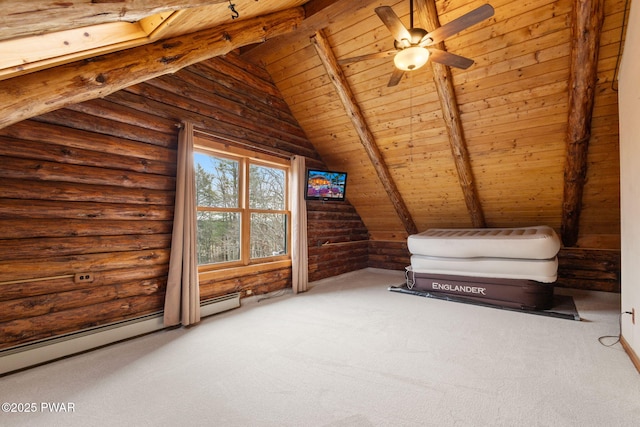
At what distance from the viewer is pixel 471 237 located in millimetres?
4328

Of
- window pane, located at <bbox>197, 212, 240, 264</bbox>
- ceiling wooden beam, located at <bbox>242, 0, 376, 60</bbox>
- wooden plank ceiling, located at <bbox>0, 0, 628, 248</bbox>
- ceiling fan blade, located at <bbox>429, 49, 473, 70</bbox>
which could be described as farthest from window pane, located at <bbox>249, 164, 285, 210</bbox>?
ceiling fan blade, located at <bbox>429, 49, 473, 70</bbox>

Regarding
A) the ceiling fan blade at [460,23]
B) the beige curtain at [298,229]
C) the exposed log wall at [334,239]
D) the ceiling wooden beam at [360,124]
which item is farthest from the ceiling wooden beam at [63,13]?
the exposed log wall at [334,239]

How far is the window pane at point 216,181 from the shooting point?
12.7 feet

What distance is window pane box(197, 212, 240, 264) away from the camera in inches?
152

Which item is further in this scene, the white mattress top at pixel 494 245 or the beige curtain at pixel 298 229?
the beige curtain at pixel 298 229

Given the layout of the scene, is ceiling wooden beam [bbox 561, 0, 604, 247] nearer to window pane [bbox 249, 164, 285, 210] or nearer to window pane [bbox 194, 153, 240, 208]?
window pane [bbox 249, 164, 285, 210]

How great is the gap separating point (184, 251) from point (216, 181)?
117 centimetres

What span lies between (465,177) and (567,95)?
5.10 ft

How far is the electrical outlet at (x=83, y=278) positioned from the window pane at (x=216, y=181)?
1422mm

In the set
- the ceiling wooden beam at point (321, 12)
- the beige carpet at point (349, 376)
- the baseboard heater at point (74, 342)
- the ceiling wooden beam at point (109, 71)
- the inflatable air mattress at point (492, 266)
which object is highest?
the ceiling wooden beam at point (321, 12)

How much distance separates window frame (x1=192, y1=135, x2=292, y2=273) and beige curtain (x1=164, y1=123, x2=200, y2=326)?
37 cm

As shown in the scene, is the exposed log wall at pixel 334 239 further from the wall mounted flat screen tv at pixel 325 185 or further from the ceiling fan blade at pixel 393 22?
the ceiling fan blade at pixel 393 22

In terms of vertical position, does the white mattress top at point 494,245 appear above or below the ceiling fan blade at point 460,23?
below

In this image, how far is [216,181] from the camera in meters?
4.07
